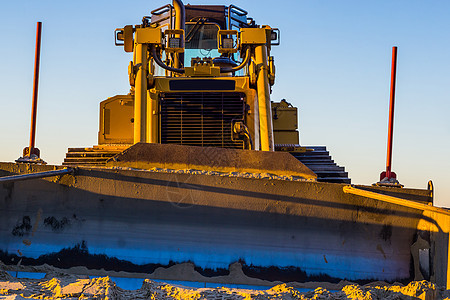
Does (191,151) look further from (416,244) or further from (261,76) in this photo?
(261,76)

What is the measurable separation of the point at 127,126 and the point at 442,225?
5457 millimetres

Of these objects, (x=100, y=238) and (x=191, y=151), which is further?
(x=191, y=151)

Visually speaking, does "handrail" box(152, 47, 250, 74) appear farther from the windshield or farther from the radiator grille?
the windshield

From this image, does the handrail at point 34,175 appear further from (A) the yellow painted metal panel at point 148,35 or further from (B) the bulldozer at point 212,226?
(A) the yellow painted metal panel at point 148,35

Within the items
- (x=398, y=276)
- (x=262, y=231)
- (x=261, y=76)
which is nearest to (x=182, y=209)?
(x=262, y=231)

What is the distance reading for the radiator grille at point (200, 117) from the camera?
735 centimetres

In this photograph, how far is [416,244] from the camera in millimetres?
4738

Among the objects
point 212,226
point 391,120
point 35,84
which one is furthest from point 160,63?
point 212,226

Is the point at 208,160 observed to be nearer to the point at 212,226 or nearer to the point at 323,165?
the point at 212,226

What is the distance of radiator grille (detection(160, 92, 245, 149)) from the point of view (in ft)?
24.1

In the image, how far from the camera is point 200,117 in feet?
24.3

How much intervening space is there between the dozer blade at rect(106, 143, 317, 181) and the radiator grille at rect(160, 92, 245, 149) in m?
2.09

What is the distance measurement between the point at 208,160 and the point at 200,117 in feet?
7.60

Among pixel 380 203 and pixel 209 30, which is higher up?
pixel 209 30
